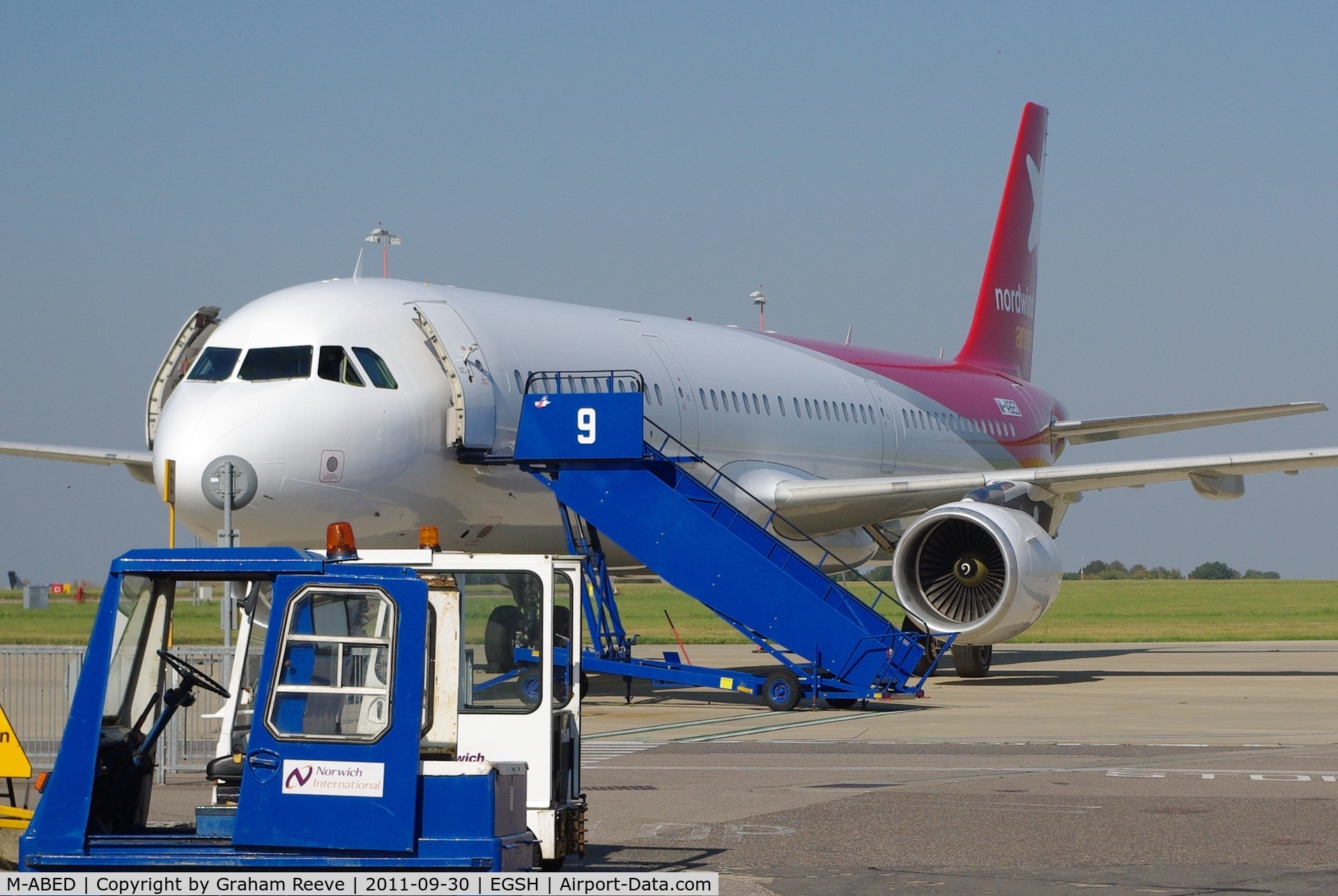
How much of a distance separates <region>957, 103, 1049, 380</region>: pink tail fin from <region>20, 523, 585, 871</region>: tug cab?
22.9 meters

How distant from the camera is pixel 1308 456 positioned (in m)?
18.8

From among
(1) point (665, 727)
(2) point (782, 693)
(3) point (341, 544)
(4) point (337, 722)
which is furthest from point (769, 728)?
(4) point (337, 722)

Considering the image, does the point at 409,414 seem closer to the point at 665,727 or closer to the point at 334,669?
the point at 665,727

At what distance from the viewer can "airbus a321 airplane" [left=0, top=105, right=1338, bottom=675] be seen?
14.8 m

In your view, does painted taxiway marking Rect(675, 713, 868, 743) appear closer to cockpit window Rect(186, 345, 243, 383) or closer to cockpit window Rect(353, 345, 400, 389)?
cockpit window Rect(353, 345, 400, 389)

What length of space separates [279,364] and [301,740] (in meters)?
9.90

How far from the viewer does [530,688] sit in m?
6.95

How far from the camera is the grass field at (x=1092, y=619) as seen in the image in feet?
109

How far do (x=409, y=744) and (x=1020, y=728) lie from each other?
9574mm

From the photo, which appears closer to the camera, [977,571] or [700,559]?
[700,559]

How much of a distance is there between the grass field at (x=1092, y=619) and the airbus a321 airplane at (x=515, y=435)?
7825 mm

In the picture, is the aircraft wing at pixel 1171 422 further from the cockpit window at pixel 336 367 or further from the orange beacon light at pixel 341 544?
the orange beacon light at pixel 341 544

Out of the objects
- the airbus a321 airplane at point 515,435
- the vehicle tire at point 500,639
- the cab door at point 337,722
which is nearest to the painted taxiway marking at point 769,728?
the airbus a321 airplane at point 515,435

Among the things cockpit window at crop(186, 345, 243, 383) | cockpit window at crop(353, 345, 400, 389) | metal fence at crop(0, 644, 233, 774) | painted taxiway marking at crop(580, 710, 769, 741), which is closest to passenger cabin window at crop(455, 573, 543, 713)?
metal fence at crop(0, 644, 233, 774)
